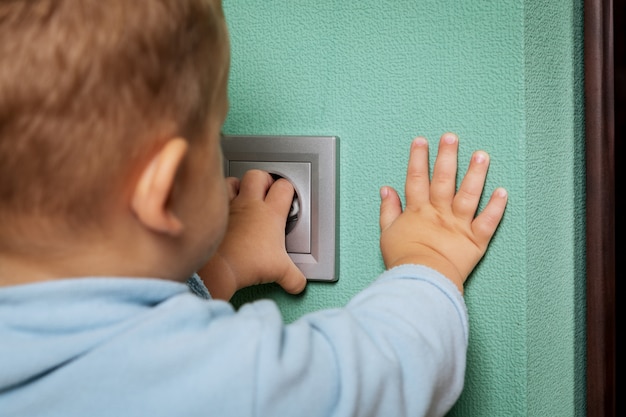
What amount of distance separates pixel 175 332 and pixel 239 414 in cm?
7

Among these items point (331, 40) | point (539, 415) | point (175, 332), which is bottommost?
point (539, 415)

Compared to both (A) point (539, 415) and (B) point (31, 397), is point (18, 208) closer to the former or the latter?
(B) point (31, 397)

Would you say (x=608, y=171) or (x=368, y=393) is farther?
(x=608, y=171)

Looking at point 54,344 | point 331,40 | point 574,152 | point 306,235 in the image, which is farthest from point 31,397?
point 574,152

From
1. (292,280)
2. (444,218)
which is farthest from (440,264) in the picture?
(292,280)

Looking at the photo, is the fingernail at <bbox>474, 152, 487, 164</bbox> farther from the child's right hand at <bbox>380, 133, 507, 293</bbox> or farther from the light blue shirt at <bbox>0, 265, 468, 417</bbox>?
the light blue shirt at <bbox>0, 265, 468, 417</bbox>

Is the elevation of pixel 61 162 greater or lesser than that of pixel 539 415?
greater

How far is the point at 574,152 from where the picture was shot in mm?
724

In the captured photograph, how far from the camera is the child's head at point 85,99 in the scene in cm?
43

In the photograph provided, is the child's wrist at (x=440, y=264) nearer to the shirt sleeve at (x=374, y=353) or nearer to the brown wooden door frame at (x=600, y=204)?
the shirt sleeve at (x=374, y=353)

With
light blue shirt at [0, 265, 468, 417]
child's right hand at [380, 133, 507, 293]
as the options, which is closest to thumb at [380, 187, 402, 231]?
child's right hand at [380, 133, 507, 293]

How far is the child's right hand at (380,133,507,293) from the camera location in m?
0.62

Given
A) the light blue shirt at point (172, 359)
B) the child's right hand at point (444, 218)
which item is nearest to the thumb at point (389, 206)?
the child's right hand at point (444, 218)

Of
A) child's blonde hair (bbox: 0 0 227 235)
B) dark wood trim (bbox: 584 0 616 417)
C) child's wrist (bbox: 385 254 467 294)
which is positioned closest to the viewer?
child's blonde hair (bbox: 0 0 227 235)
